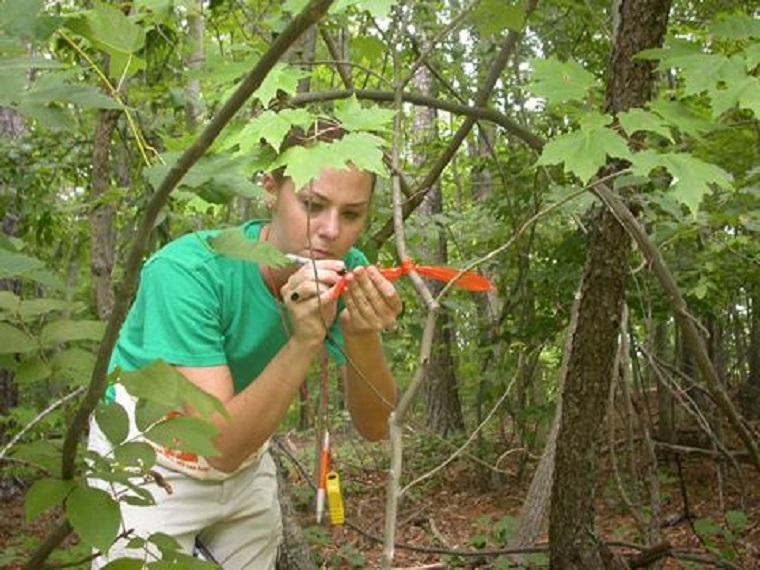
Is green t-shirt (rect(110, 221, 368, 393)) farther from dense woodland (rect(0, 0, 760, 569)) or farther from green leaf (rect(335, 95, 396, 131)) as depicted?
green leaf (rect(335, 95, 396, 131))

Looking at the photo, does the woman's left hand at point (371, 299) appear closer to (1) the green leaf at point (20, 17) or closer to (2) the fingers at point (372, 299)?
(2) the fingers at point (372, 299)

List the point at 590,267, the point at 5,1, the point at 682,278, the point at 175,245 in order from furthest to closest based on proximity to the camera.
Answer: the point at 682,278 → the point at 590,267 → the point at 175,245 → the point at 5,1

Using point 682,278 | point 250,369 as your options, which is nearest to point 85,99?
point 250,369

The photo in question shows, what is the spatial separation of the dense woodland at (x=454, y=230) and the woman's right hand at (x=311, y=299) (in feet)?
0.76

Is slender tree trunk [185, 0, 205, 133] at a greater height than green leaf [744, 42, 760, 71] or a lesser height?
greater

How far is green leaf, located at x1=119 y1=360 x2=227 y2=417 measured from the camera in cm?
104

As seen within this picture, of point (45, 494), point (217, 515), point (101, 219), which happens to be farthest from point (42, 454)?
point (101, 219)

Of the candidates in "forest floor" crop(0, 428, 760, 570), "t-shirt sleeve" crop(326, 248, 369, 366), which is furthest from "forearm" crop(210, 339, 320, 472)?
"forest floor" crop(0, 428, 760, 570)

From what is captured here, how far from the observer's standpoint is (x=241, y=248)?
1051mm

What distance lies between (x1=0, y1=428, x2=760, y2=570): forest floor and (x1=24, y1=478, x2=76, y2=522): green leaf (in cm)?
303

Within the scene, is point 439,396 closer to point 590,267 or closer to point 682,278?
point 682,278

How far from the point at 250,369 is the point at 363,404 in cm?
37

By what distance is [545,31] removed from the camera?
6152 mm

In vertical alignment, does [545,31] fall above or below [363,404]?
above
